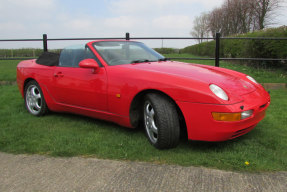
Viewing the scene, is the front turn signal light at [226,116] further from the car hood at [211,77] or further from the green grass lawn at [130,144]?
the green grass lawn at [130,144]

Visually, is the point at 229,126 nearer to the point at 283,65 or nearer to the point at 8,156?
the point at 8,156

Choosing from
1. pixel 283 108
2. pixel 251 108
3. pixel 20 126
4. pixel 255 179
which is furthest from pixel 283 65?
pixel 20 126

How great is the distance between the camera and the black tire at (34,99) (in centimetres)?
441

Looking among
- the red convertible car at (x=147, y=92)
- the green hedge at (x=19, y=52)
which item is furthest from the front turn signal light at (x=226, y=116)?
the green hedge at (x=19, y=52)

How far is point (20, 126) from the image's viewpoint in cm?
389

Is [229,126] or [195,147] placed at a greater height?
[229,126]

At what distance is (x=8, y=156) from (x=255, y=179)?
251cm

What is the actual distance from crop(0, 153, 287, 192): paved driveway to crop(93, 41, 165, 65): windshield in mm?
1502

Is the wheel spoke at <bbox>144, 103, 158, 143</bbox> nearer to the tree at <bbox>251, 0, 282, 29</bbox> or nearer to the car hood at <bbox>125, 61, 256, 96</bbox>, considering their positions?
the car hood at <bbox>125, 61, 256, 96</bbox>

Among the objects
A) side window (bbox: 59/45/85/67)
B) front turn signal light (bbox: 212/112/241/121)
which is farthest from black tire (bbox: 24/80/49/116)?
front turn signal light (bbox: 212/112/241/121)

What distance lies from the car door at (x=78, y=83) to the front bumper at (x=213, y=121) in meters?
1.21

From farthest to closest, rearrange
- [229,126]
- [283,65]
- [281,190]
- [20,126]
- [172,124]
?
[283,65] → [20,126] → [172,124] → [229,126] → [281,190]

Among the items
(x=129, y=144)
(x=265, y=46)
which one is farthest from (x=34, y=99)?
(x=265, y=46)

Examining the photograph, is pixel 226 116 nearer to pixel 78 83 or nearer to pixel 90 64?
pixel 90 64
